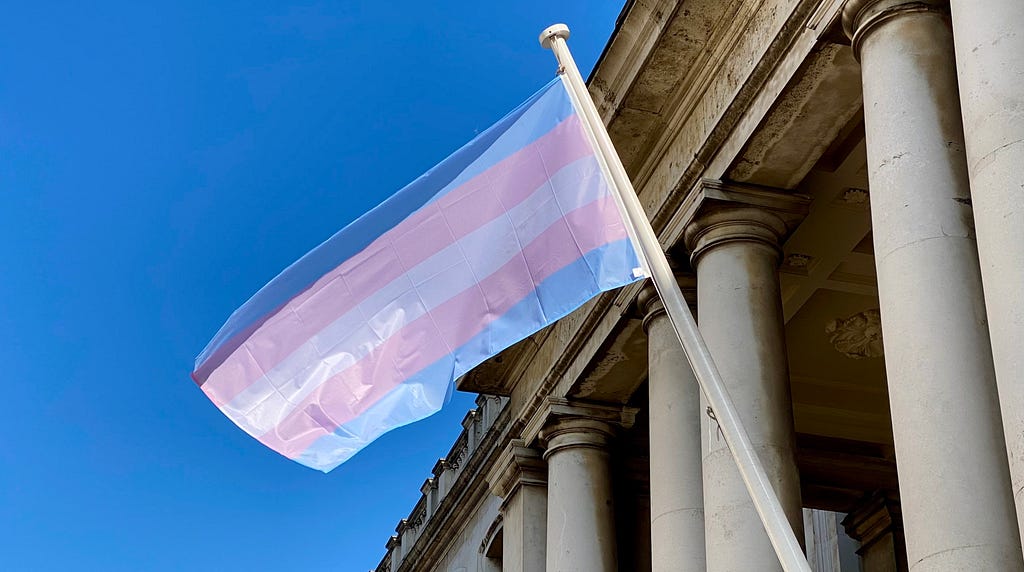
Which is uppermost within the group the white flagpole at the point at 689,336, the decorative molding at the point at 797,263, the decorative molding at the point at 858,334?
the decorative molding at the point at 858,334

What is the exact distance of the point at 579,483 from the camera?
995 inches

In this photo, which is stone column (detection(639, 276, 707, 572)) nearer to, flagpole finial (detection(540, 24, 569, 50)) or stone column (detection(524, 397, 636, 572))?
stone column (detection(524, 397, 636, 572))

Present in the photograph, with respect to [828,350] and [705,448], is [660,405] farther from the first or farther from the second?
[828,350]

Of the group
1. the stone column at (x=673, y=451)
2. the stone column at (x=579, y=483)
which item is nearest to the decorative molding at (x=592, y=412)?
the stone column at (x=579, y=483)

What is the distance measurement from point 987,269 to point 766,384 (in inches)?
248

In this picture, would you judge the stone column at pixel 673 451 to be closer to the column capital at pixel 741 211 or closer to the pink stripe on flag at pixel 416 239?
the column capital at pixel 741 211

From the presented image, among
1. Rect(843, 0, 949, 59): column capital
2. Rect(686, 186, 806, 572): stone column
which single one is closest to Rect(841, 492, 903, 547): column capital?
Rect(686, 186, 806, 572): stone column

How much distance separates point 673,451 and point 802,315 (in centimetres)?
639

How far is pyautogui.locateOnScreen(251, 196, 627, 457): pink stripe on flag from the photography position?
14719mm

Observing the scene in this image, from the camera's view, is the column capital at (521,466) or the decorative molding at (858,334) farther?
the column capital at (521,466)

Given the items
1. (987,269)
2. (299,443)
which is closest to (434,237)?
(299,443)

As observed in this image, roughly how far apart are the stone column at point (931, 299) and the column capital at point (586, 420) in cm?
1078

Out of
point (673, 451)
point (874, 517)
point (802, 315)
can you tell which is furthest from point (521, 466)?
point (874, 517)

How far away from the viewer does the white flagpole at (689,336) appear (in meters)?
11.8
